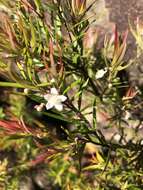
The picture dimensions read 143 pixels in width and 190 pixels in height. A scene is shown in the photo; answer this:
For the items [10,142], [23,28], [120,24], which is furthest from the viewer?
[10,142]

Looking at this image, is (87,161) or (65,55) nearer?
(65,55)

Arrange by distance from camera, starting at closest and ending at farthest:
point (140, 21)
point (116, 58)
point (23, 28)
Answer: point (23, 28) < point (116, 58) < point (140, 21)

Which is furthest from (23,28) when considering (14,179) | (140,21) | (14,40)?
(14,179)

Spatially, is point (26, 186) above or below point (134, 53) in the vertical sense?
below

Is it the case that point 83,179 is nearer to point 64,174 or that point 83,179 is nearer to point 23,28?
point 64,174

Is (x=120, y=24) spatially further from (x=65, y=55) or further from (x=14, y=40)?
(x=14, y=40)

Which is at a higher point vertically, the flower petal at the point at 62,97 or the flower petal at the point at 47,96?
the flower petal at the point at 47,96

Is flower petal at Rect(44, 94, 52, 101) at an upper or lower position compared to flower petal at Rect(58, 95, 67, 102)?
upper

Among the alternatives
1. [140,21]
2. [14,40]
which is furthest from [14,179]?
[14,40]

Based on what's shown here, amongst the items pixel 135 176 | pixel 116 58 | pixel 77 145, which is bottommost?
pixel 135 176
